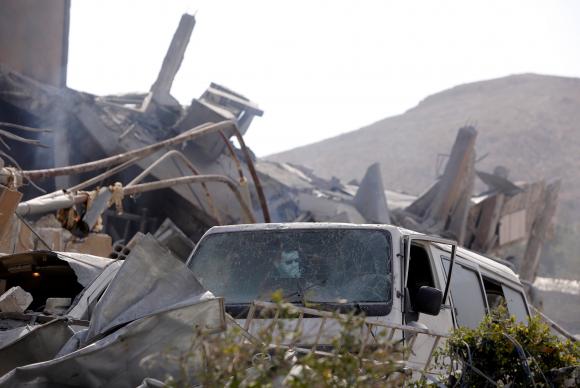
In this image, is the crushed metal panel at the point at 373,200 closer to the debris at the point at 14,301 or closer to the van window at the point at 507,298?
the van window at the point at 507,298

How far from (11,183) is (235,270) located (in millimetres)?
3406

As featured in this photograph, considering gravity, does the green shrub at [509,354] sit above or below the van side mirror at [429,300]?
above

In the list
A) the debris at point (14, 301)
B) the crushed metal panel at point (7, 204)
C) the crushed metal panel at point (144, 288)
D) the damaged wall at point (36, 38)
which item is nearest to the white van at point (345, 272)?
the crushed metal panel at point (144, 288)

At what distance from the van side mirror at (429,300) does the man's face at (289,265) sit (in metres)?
0.92

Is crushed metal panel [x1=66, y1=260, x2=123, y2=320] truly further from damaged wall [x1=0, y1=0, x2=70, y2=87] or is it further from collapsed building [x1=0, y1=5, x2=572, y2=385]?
damaged wall [x1=0, y1=0, x2=70, y2=87]

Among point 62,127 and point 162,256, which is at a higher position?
point 162,256

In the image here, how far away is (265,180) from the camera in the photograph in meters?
20.5

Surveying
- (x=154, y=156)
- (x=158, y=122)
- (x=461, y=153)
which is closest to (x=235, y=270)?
(x=154, y=156)

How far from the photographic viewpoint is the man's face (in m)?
6.33

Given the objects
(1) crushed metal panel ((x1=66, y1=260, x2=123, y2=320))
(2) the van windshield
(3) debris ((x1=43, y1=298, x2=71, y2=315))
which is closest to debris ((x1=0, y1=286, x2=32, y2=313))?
(3) debris ((x1=43, y1=298, x2=71, y2=315))

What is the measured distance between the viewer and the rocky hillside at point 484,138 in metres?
75.3

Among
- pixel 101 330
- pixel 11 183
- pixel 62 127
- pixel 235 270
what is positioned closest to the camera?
pixel 101 330

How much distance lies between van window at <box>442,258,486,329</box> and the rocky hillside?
2376 inches

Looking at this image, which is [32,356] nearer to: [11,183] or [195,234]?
[11,183]
